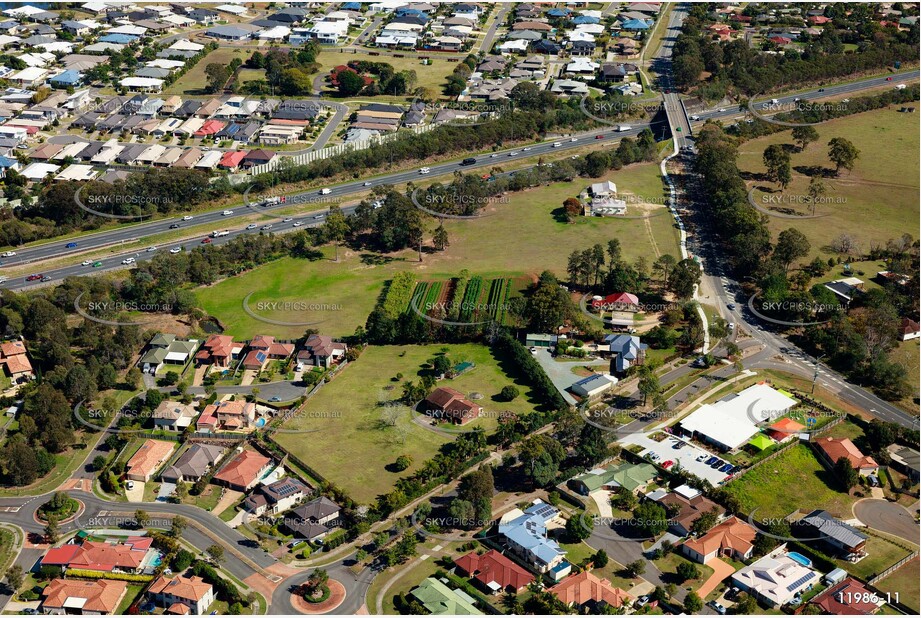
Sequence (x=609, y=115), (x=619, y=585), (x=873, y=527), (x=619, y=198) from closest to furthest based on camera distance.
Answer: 1. (x=619, y=585)
2. (x=873, y=527)
3. (x=619, y=198)
4. (x=609, y=115)

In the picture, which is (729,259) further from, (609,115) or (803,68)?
(803,68)

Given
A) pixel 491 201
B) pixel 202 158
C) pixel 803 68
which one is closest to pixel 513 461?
pixel 491 201

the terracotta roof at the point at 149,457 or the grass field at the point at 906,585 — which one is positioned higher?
the grass field at the point at 906,585

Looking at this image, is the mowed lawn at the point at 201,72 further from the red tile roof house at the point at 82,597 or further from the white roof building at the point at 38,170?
the red tile roof house at the point at 82,597

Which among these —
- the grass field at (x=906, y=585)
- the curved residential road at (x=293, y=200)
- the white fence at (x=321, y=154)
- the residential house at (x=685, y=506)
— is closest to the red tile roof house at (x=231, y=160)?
the white fence at (x=321, y=154)

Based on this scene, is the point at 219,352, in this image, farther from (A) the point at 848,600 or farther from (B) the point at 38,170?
(A) the point at 848,600

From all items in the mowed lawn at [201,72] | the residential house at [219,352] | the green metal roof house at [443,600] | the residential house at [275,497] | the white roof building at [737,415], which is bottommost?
the mowed lawn at [201,72]
